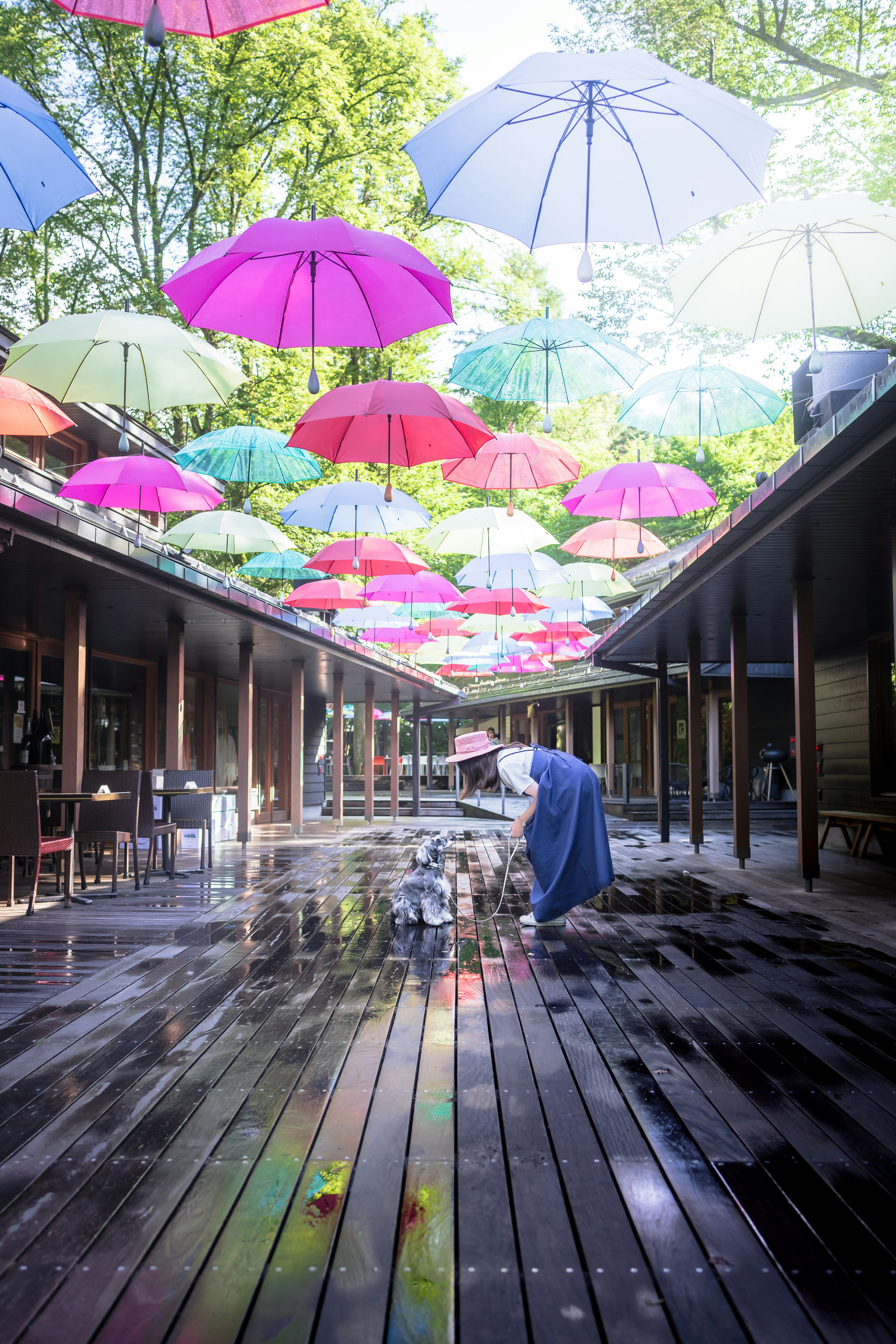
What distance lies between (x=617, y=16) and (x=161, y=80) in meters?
9.47

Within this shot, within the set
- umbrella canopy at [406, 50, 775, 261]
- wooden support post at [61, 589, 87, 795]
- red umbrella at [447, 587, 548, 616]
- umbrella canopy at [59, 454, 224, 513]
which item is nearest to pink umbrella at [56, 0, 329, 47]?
umbrella canopy at [406, 50, 775, 261]

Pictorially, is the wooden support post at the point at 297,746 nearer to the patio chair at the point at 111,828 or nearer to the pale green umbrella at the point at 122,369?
the patio chair at the point at 111,828

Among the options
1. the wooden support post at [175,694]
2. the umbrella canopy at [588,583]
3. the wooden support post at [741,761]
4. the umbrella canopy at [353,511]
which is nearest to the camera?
the wooden support post at [741,761]

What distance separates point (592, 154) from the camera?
217 inches

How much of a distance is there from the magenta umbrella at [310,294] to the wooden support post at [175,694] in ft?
17.5

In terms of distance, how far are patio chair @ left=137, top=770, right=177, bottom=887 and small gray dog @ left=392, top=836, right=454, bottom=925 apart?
300 centimetres

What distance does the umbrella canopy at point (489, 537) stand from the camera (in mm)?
11672

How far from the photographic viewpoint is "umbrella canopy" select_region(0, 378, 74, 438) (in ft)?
22.7

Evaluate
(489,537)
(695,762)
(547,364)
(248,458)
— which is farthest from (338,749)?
(547,364)

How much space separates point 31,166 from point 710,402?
6479mm

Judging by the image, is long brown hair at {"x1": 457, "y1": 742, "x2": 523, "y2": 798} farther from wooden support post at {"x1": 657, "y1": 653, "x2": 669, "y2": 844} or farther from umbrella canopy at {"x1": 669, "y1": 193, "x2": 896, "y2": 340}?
wooden support post at {"x1": 657, "y1": 653, "x2": 669, "y2": 844}

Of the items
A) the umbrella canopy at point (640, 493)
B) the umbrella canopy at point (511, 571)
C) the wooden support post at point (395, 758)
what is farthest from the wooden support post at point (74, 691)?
the wooden support post at point (395, 758)

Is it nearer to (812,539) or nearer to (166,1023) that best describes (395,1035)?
(166,1023)

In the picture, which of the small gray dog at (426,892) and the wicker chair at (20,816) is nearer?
the small gray dog at (426,892)
